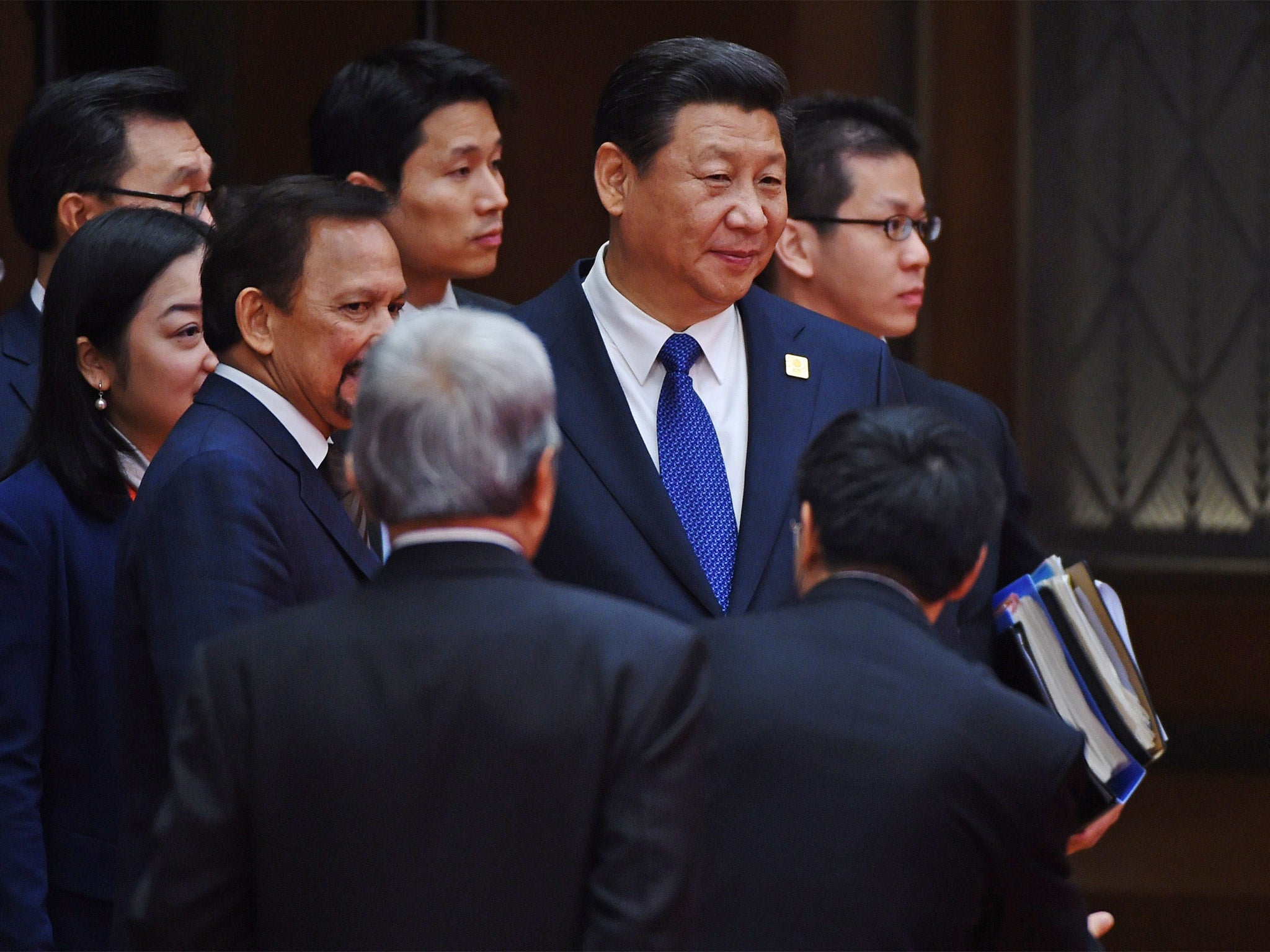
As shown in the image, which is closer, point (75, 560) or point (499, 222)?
point (75, 560)

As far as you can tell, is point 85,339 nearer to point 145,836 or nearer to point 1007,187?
point 145,836

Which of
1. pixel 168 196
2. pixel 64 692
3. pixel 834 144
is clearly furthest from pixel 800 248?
pixel 64 692

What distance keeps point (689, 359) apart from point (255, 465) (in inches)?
29.6

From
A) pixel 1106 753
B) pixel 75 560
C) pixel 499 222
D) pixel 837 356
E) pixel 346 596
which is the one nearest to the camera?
pixel 346 596

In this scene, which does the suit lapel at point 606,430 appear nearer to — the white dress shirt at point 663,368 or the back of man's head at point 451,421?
the white dress shirt at point 663,368

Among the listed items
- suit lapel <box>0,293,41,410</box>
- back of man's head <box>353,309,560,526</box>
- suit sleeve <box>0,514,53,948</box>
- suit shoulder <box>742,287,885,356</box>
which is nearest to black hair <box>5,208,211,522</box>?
suit sleeve <box>0,514,53,948</box>

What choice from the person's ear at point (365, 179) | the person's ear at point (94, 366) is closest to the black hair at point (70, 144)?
the person's ear at point (365, 179)

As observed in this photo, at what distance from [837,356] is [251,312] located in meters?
0.88

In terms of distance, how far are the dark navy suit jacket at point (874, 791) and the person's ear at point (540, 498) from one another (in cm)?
24

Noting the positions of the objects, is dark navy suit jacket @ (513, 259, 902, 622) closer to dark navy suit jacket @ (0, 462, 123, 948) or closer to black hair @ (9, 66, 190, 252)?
dark navy suit jacket @ (0, 462, 123, 948)

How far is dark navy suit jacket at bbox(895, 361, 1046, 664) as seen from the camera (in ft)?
8.39

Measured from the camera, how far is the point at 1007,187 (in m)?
4.11

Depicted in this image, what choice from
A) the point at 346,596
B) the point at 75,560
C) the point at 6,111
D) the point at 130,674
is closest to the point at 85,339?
the point at 75,560

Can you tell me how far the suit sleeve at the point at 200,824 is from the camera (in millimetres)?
1392
